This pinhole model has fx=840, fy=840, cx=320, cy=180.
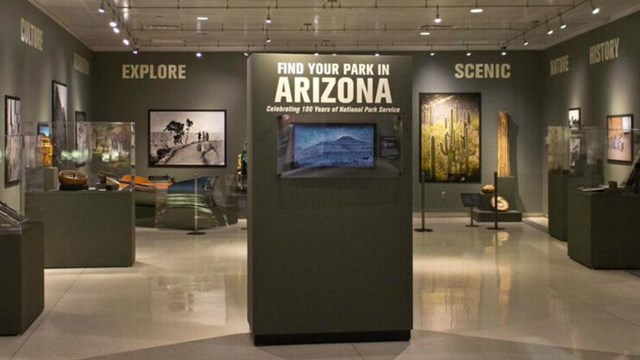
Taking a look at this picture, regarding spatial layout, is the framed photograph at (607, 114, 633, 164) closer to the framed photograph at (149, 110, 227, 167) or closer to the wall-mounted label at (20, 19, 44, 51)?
the framed photograph at (149, 110, 227, 167)

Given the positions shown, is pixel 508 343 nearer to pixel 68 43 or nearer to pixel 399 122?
pixel 399 122

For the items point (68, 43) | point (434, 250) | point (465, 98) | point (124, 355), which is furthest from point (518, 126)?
point (124, 355)

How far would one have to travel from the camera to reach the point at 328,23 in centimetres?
1563

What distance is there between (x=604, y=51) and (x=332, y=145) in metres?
10.1

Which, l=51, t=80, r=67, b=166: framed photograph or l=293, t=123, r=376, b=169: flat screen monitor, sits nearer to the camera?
l=293, t=123, r=376, b=169: flat screen monitor

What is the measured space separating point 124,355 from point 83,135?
5.79 m

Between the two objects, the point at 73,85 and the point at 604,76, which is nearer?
the point at 604,76

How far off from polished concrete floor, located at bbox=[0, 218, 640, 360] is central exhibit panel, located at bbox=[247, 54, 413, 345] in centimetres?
29

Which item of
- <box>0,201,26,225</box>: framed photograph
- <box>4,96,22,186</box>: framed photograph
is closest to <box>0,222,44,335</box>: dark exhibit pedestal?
<box>0,201,26,225</box>: framed photograph

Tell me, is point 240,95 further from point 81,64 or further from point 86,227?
point 86,227

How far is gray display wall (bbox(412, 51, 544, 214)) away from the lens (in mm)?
19172

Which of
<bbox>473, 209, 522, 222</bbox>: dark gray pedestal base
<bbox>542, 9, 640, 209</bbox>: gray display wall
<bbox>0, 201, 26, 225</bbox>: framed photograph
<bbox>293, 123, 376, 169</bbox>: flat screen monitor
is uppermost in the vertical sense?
<bbox>542, 9, 640, 209</bbox>: gray display wall

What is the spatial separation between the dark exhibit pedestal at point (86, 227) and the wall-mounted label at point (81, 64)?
21.5 feet

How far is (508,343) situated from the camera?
22.6 feet
